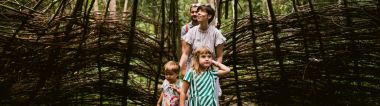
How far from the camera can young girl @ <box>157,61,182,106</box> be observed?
3010 mm

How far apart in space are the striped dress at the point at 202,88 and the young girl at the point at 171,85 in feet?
1.05

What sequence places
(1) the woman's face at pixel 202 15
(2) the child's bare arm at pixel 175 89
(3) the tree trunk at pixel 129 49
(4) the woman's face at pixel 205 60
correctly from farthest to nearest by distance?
1. (3) the tree trunk at pixel 129 49
2. (2) the child's bare arm at pixel 175 89
3. (1) the woman's face at pixel 202 15
4. (4) the woman's face at pixel 205 60

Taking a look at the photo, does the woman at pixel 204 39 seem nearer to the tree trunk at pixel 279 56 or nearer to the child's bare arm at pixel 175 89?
the child's bare arm at pixel 175 89

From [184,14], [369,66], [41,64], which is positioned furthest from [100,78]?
[184,14]

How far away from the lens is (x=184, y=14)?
834 centimetres

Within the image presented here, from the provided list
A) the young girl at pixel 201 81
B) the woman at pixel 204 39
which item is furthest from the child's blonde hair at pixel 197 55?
the woman at pixel 204 39

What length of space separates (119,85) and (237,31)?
0.93 m

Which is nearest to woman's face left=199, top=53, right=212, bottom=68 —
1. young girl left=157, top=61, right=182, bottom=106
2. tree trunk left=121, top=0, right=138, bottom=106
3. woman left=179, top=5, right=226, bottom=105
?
woman left=179, top=5, right=226, bottom=105

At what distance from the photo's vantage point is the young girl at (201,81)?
265 cm

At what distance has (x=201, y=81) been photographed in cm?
266

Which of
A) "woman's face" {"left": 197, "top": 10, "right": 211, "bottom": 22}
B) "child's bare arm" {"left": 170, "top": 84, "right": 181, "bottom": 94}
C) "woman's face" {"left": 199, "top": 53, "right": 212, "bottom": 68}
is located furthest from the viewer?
"child's bare arm" {"left": 170, "top": 84, "right": 181, "bottom": 94}

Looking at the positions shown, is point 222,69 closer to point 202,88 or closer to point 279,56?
point 202,88

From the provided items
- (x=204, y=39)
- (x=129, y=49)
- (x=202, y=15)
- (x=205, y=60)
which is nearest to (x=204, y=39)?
(x=204, y=39)

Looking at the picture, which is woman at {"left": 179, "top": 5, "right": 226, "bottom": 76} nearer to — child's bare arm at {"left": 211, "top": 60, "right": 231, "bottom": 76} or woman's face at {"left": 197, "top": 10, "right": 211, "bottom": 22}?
woman's face at {"left": 197, "top": 10, "right": 211, "bottom": 22}
